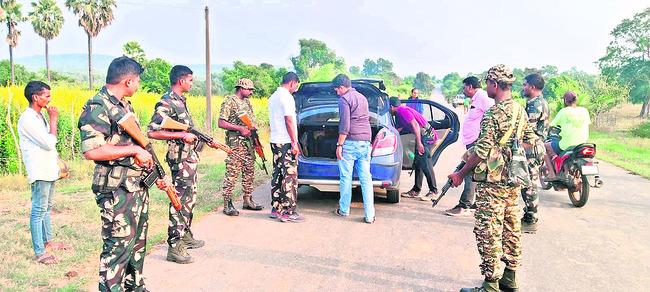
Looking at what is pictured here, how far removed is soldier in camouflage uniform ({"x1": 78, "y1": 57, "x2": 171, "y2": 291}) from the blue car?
3.17m

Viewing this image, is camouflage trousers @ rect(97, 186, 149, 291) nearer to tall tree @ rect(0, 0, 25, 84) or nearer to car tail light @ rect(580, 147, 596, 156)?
car tail light @ rect(580, 147, 596, 156)

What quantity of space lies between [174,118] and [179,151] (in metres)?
0.33

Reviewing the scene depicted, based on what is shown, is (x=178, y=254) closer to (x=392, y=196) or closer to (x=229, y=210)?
(x=229, y=210)

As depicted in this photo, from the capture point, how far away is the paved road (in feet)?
12.1

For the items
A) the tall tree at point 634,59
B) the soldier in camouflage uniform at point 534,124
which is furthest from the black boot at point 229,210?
the tall tree at point 634,59

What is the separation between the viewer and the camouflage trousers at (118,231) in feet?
9.43

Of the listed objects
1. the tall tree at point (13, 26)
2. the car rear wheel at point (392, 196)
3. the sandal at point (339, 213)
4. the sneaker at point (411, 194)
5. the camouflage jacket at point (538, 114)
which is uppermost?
the tall tree at point (13, 26)

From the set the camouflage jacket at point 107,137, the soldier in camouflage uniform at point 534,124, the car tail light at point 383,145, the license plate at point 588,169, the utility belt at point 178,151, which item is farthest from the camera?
the license plate at point 588,169

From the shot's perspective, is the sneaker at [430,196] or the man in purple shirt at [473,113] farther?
the sneaker at [430,196]

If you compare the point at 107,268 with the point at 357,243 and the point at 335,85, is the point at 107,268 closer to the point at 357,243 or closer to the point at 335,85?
the point at 357,243

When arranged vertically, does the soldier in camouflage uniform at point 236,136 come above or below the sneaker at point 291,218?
above

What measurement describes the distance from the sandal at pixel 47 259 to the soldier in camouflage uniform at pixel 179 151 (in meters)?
1.01

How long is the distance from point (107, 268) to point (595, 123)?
26338mm

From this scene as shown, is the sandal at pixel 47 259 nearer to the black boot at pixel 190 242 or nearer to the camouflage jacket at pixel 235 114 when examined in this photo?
the black boot at pixel 190 242
